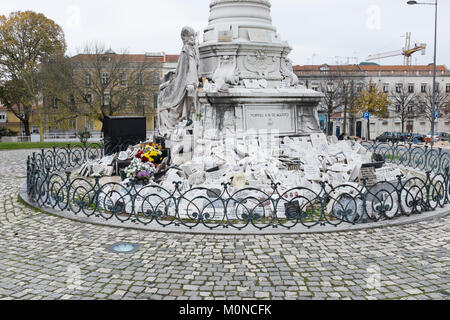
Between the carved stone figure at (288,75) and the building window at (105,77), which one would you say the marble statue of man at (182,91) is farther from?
the building window at (105,77)

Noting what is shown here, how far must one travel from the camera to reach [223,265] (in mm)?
5727

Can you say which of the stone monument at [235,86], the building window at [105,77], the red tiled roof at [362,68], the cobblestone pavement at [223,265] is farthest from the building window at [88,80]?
the cobblestone pavement at [223,265]

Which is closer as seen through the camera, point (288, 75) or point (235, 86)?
point (235, 86)

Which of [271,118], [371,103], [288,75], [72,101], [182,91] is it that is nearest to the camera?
[271,118]

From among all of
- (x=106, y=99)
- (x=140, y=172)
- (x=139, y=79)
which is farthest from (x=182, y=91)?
(x=139, y=79)

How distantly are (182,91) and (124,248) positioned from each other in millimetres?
7217

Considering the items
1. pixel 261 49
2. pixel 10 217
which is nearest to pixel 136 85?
pixel 261 49

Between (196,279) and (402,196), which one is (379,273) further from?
(402,196)

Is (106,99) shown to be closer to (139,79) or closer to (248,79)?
(139,79)

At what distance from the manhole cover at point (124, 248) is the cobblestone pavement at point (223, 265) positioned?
12 cm

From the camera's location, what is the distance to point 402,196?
27.0 feet

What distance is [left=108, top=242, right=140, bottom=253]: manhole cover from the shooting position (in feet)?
20.7

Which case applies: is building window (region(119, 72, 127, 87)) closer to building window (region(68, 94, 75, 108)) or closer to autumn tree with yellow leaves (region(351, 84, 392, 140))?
building window (region(68, 94, 75, 108))

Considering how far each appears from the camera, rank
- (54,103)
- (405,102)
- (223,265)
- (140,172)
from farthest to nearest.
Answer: (405,102) → (54,103) → (140,172) → (223,265)
